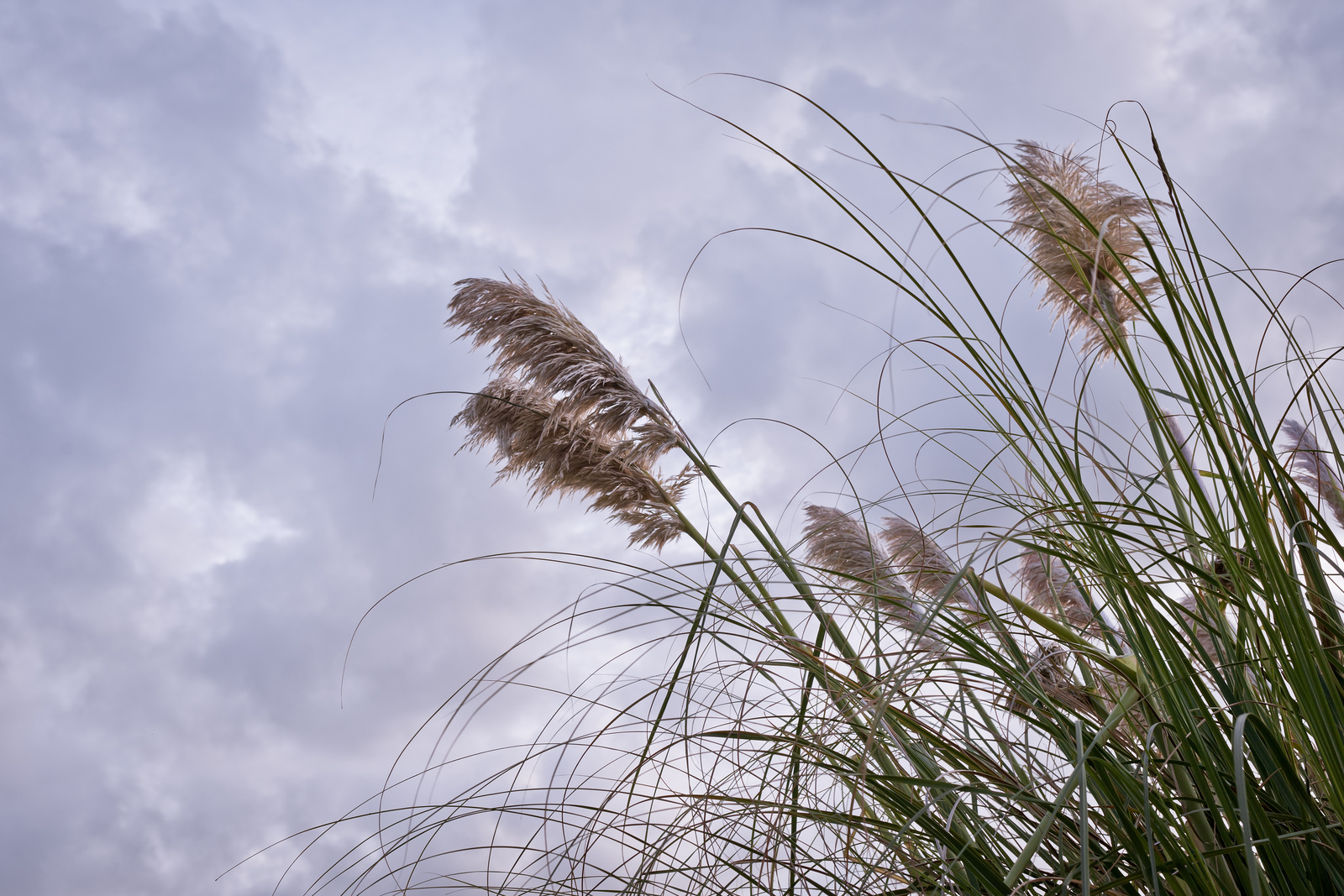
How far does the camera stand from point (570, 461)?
9.92 ft

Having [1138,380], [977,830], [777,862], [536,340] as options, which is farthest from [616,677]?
[536,340]

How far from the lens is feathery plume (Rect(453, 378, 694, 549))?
298 centimetres

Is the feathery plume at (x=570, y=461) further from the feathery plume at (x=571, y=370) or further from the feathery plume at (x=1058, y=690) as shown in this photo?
the feathery plume at (x=1058, y=690)

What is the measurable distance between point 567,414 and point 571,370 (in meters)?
0.16

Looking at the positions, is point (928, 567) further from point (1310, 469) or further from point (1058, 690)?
point (1310, 469)

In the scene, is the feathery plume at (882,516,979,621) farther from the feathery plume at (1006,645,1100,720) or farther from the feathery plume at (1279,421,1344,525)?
the feathery plume at (1279,421,1344,525)

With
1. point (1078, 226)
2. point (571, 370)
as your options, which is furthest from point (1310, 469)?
point (571, 370)

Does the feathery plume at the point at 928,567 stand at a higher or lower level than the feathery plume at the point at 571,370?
lower

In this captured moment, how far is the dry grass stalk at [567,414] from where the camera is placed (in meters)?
2.92

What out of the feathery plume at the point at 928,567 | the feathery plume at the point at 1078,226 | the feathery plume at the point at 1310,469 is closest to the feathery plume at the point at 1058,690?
the feathery plume at the point at 928,567

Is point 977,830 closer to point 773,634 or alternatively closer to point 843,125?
point 773,634

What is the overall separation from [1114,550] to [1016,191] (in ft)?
8.49

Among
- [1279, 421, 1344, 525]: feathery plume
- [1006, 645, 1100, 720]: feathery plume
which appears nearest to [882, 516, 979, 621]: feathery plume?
[1006, 645, 1100, 720]: feathery plume

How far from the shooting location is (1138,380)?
96cm
